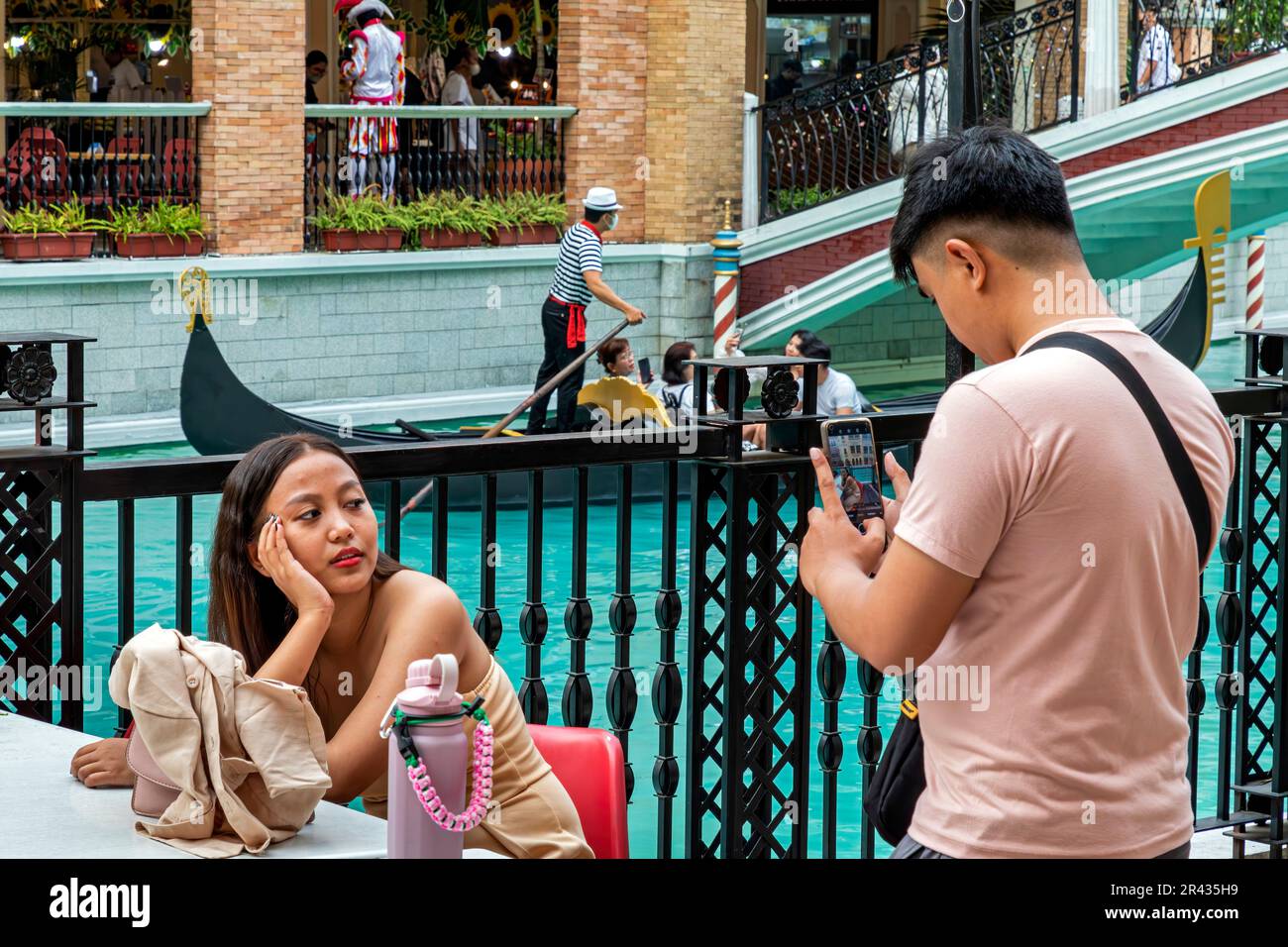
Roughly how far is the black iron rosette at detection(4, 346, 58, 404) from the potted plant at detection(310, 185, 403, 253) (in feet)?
35.3

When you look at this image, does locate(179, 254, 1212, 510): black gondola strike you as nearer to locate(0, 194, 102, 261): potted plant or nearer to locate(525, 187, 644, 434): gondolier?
locate(525, 187, 644, 434): gondolier

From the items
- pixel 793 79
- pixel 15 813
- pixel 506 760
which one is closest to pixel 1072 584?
pixel 506 760

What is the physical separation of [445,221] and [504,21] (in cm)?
349

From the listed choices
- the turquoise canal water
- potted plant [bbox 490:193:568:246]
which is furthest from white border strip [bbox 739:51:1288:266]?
the turquoise canal water

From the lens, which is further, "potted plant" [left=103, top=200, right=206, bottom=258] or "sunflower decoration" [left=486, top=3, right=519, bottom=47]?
"sunflower decoration" [left=486, top=3, right=519, bottom=47]

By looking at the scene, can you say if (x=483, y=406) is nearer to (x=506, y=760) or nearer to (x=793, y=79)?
(x=793, y=79)

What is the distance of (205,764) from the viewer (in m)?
2.04

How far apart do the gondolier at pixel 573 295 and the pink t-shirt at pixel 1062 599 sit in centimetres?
1001

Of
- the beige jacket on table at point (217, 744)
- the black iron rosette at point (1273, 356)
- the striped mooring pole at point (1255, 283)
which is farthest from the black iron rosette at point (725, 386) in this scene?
the striped mooring pole at point (1255, 283)

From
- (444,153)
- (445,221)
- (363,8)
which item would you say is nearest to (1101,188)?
(445,221)

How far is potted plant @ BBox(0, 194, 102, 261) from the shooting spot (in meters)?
11.6

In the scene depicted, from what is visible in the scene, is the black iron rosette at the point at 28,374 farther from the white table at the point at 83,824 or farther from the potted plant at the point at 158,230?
the potted plant at the point at 158,230

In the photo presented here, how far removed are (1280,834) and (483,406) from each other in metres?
10.4

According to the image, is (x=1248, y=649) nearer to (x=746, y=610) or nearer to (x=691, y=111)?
(x=746, y=610)
